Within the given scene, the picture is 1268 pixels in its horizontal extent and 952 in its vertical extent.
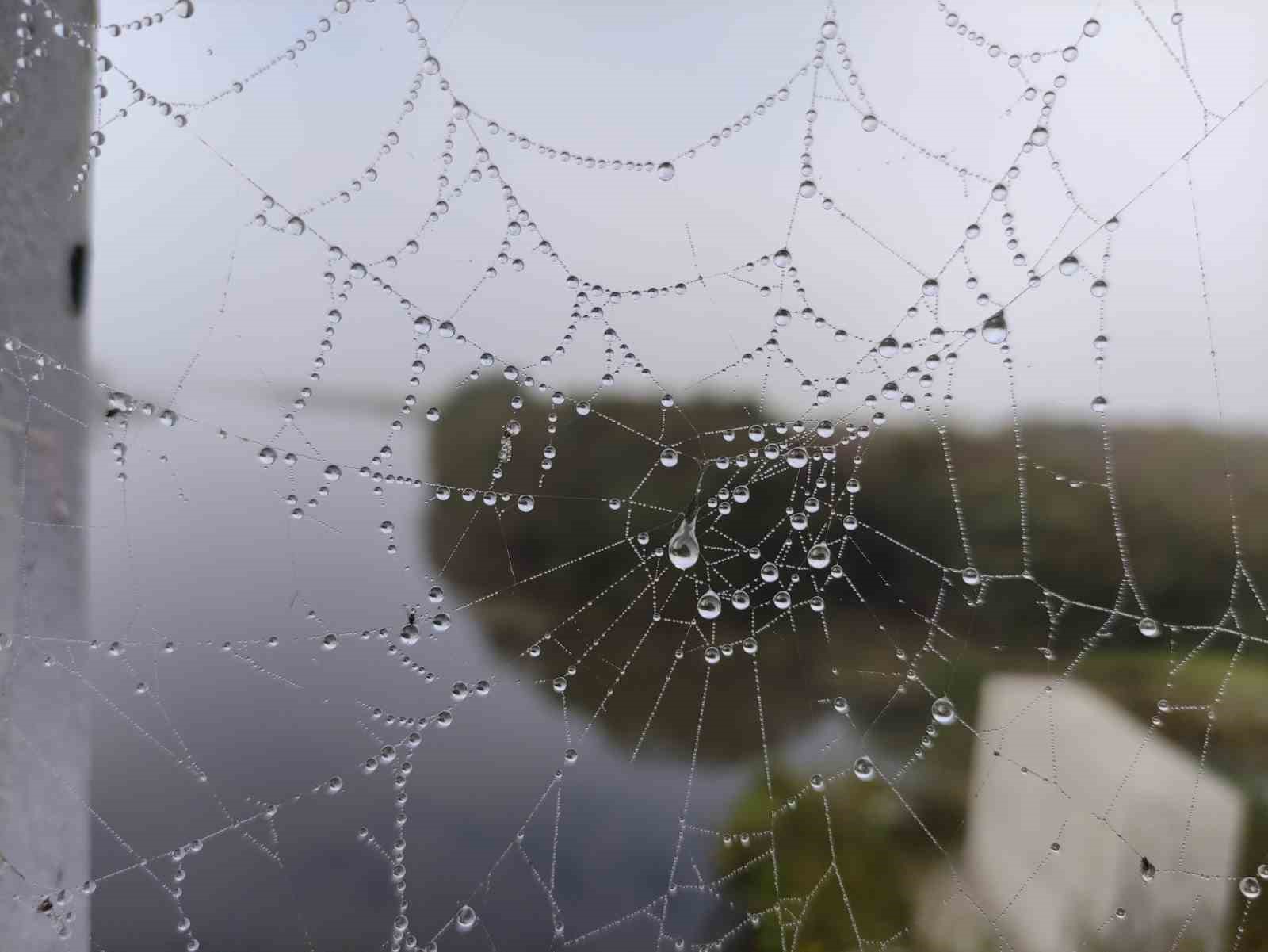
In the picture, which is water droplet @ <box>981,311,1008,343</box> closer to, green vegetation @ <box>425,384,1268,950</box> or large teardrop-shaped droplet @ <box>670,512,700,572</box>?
green vegetation @ <box>425,384,1268,950</box>

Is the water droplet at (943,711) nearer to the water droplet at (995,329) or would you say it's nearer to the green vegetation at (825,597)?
the green vegetation at (825,597)

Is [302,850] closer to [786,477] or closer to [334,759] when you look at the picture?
[334,759]

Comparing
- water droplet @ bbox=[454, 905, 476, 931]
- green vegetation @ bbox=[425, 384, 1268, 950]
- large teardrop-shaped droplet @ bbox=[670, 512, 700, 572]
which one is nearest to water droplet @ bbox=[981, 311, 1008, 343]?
green vegetation @ bbox=[425, 384, 1268, 950]

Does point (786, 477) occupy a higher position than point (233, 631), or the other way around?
point (786, 477)

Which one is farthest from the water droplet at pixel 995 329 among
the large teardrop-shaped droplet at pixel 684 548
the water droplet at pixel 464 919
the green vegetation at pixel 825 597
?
the water droplet at pixel 464 919

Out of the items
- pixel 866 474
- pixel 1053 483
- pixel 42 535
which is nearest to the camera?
pixel 42 535

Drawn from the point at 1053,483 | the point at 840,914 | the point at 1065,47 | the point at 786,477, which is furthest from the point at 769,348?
the point at 840,914
